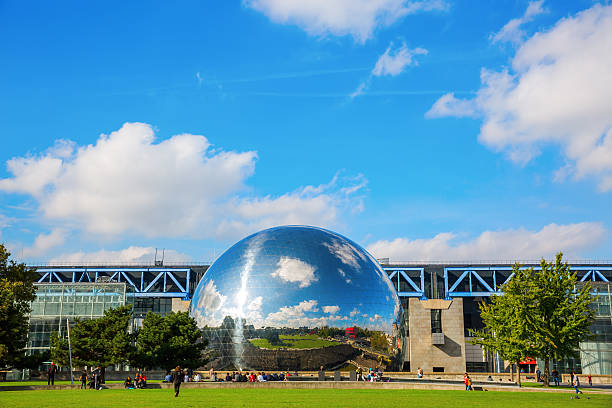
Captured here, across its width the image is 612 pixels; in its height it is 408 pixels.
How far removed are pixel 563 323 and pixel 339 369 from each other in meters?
15.4

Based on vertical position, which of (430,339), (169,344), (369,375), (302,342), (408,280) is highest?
(408,280)

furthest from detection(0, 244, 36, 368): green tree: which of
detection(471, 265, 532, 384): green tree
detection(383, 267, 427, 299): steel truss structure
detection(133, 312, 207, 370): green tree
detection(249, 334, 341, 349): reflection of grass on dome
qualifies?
detection(383, 267, 427, 299): steel truss structure

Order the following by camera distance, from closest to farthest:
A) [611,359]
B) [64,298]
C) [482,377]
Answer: [482,377]
[611,359]
[64,298]

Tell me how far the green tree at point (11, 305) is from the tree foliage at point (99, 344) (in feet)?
9.68

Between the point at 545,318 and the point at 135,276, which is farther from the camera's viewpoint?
the point at 135,276

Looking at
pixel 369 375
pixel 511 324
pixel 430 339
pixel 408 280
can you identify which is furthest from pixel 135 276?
pixel 511 324

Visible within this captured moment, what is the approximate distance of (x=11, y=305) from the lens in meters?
35.4

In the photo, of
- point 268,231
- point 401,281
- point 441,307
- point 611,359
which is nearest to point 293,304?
point 268,231

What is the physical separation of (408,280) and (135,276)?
139 ft

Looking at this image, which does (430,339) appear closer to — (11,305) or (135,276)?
(11,305)

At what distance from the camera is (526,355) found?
3700cm

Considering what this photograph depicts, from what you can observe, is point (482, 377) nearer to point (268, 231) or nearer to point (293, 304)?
point (293, 304)

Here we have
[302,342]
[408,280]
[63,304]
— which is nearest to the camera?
[302,342]

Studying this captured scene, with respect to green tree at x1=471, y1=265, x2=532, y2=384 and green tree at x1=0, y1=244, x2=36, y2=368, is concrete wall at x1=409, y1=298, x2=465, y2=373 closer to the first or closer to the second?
green tree at x1=471, y1=265, x2=532, y2=384
